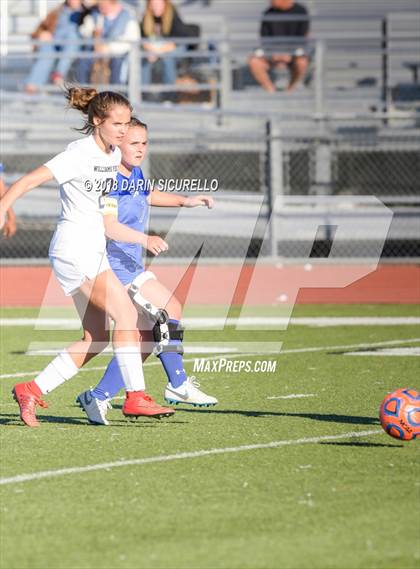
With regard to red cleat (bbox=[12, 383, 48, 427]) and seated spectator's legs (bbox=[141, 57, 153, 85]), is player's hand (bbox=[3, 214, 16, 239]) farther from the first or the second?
Answer: seated spectator's legs (bbox=[141, 57, 153, 85])

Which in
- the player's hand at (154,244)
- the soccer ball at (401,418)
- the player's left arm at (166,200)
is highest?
the player's left arm at (166,200)

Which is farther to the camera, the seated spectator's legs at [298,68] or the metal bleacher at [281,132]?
the seated spectator's legs at [298,68]

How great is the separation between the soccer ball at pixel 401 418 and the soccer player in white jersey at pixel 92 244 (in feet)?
4.45

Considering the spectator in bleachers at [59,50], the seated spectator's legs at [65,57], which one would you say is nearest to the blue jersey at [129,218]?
the seated spectator's legs at [65,57]


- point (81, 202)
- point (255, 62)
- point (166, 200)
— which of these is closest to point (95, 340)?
point (81, 202)

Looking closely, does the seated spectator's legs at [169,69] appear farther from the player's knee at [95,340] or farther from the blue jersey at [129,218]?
the player's knee at [95,340]

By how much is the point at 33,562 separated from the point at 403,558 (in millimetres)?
1430

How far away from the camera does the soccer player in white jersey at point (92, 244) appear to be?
26.1 ft

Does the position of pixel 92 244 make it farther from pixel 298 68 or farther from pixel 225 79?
pixel 298 68

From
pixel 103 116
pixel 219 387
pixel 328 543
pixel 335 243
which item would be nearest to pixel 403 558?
pixel 328 543

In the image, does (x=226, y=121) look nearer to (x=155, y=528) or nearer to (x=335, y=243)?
(x=335, y=243)

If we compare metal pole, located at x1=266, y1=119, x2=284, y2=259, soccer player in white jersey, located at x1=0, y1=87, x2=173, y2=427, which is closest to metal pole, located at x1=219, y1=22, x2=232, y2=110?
metal pole, located at x1=266, y1=119, x2=284, y2=259

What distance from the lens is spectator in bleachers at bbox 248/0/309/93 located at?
22438 mm

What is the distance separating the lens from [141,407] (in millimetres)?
8125
